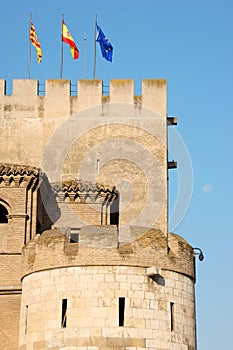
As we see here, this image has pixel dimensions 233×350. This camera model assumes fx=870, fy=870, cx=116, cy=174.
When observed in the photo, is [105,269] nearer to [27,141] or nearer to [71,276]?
[71,276]

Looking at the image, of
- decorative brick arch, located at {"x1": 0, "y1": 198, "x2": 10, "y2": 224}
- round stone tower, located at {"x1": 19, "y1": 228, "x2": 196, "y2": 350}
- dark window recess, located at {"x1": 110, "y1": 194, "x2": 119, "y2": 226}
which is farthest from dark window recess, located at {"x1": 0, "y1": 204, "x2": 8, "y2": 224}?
round stone tower, located at {"x1": 19, "y1": 228, "x2": 196, "y2": 350}

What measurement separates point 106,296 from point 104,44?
68.7 ft

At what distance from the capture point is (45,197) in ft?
129

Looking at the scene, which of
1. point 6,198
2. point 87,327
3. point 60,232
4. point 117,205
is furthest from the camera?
point 117,205

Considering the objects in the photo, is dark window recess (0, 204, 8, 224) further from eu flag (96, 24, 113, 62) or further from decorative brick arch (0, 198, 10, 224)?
eu flag (96, 24, 113, 62)

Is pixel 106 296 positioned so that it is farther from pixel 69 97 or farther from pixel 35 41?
pixel 35 41

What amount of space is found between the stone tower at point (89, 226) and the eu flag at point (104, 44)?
2427 millimetres

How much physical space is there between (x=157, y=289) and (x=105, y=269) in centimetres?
195

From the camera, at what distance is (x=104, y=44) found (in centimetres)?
4697

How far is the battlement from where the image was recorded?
44.8 m

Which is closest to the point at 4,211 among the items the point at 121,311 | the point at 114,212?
the point at 114,212

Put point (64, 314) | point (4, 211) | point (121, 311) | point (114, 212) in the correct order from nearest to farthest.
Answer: point (121, 311) → point (64, 314) → point (4, 211) → point (114, 212)

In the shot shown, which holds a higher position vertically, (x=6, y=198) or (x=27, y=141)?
(x=27, y=141)

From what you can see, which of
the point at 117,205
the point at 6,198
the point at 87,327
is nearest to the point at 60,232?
the point at 87,327
